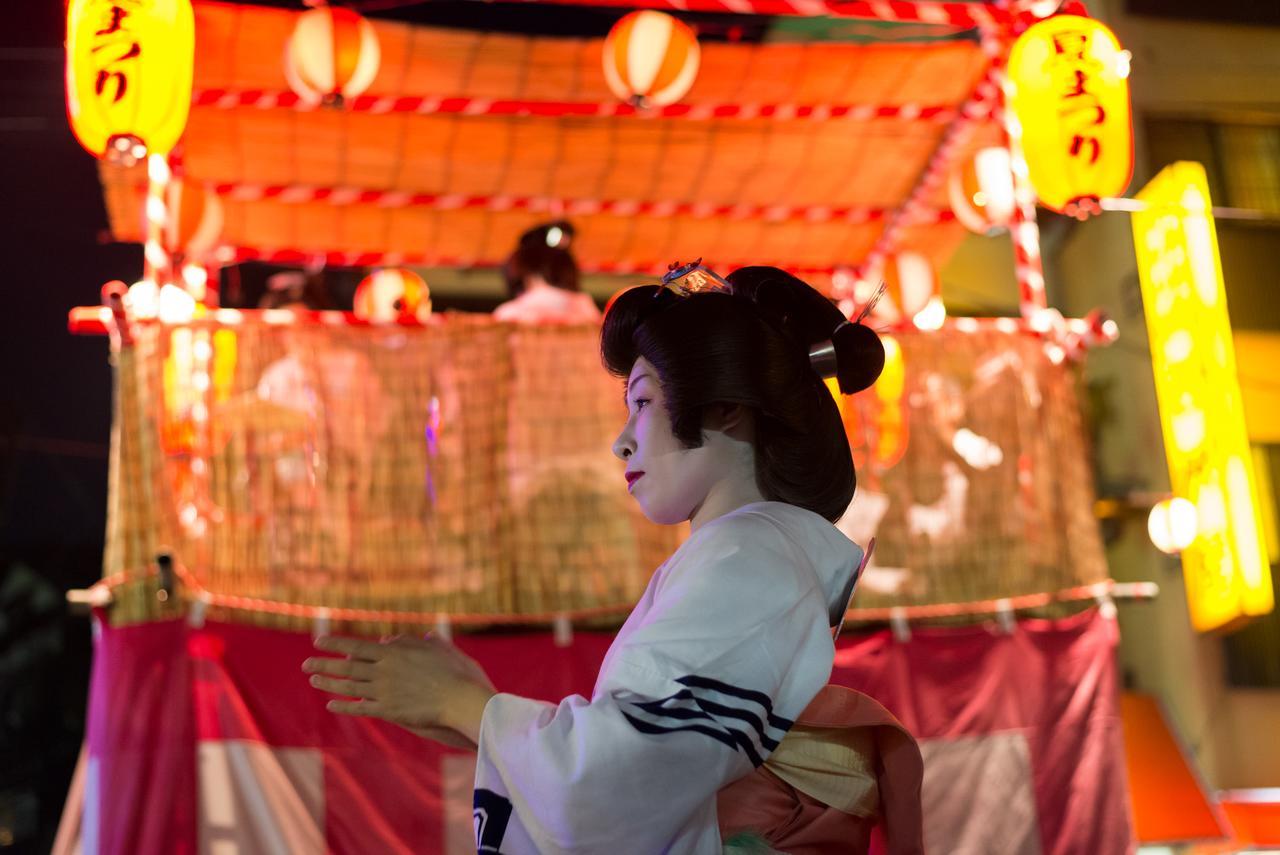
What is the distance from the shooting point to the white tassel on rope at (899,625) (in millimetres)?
6691

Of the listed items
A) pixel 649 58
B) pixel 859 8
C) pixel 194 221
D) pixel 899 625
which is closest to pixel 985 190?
pixel 859 8

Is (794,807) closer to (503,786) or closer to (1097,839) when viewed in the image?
(503,786)

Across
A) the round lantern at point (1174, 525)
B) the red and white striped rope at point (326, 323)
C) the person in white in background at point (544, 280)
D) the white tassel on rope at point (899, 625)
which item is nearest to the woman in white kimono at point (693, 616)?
the red and white striped rope at point (326, 323)

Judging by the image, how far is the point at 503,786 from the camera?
2.12 metres

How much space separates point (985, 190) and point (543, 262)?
8.63 ft

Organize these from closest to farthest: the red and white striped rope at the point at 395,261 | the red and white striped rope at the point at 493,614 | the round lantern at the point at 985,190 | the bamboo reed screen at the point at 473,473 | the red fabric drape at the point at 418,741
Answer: the red fabric drape at the point at 418,741 → the red and white striped rope at the point at 493,614 → the bamboo reed screen at the point at 473,473 → the round lantern at the point at 985,190 → the red and white striped rope at the point at 395,261

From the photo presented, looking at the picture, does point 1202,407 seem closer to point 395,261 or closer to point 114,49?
point 395,261

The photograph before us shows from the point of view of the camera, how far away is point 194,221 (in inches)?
318

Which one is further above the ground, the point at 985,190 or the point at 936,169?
the point at 936,169

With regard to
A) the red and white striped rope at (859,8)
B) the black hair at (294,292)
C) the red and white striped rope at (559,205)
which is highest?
the red and white striped rope at (859,8)

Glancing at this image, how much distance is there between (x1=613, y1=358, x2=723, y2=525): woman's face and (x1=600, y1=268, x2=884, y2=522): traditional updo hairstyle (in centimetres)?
2

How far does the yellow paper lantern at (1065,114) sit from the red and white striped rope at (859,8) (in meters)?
0.32

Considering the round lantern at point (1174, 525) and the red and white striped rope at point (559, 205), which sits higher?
the red and white striped rope at point (559, 205)

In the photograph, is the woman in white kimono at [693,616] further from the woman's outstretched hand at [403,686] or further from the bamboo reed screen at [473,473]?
the bamboo reed screen at [473,473]
